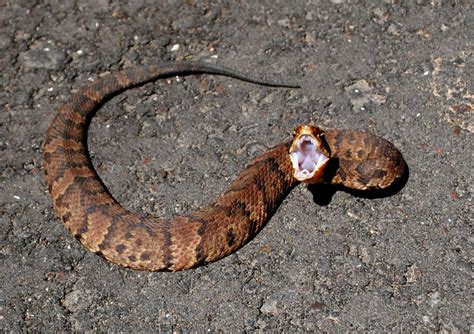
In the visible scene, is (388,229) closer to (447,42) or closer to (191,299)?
(191,299)

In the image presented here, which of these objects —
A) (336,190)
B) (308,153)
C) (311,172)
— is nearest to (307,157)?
(308,153)

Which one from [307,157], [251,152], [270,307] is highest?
[307,157]

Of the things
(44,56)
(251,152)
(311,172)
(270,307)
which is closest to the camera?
(270,307)

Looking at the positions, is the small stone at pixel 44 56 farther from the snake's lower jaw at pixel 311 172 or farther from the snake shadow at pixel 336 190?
the snake shadow at pixel 336 190

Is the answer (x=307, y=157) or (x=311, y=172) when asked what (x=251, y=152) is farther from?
(x=311, y=172)

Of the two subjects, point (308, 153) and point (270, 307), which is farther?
point (308, 153)

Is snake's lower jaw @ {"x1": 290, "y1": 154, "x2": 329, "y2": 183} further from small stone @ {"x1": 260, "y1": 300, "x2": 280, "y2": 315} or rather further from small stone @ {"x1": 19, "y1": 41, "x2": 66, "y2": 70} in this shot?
small stone @ {"x1": 19, "y1": 41, "x2": 66, "y2": 70}

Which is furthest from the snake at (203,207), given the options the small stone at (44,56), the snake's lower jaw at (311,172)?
the small stone at (44,56)
